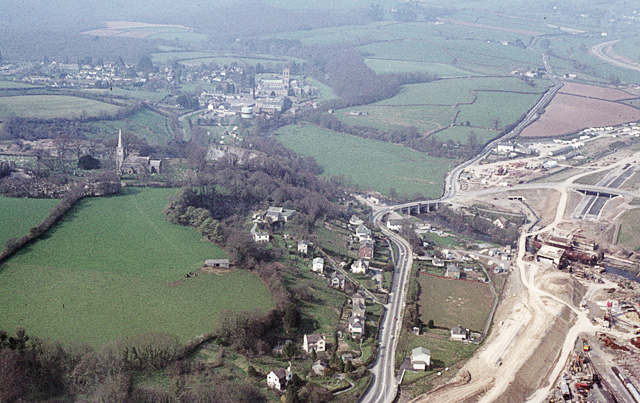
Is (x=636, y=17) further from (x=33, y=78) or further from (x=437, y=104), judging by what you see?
(x=33, y=78)

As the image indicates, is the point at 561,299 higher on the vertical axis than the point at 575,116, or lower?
lower

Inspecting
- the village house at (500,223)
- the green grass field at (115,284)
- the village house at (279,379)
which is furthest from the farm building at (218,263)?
the village house at (500,223)

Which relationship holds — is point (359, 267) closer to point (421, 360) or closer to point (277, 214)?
point (277, 214)

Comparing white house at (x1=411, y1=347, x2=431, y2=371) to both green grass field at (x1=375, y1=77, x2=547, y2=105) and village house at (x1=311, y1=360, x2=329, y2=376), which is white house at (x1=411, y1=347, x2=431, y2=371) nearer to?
village house at (x1=311, y1=360, x2=329, y2=376)

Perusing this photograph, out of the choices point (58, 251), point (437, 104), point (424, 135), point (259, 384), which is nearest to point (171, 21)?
point (437, 104)

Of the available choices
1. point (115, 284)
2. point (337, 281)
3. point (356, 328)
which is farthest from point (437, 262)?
point (115, 284)

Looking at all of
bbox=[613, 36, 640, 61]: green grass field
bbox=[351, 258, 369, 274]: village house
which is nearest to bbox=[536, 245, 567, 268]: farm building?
bbox=[351, 258, 369, 274]: village house
